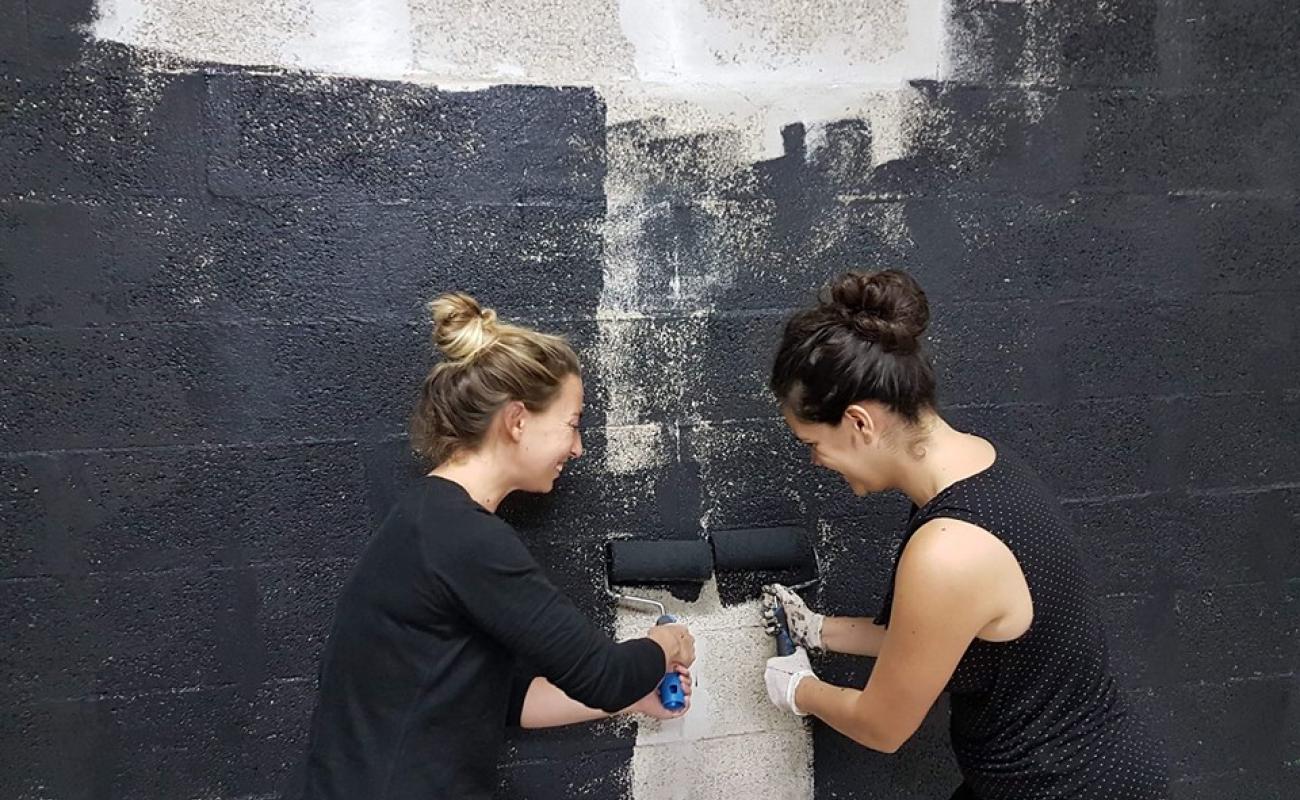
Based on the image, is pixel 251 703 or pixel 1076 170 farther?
pixel 1076 170

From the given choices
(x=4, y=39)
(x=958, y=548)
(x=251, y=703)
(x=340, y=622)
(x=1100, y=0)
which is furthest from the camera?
(x=1100, y=0)

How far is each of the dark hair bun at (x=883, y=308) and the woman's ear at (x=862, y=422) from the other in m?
0.10

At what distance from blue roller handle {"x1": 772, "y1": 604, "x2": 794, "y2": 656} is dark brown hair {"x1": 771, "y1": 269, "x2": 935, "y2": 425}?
0.61m

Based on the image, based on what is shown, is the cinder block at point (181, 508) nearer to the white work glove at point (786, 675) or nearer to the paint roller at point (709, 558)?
the paint roller at point (709, 558)

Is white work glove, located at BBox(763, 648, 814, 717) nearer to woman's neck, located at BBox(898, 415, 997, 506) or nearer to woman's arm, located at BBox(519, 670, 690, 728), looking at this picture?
woman's arm, located at BBox(519, 670, 690, 728)

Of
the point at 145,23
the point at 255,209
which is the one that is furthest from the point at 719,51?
the point at 145,23

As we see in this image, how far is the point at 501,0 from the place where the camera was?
1596mm

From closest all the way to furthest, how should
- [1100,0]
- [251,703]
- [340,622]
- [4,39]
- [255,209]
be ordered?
1. [340,622]
2. [4,39]
3. [255,209]
4. [251,703]
5. [1100,0]

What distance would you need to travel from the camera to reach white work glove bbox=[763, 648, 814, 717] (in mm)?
1684

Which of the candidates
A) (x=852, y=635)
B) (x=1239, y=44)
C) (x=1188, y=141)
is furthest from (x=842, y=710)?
(x=1239, y=44)

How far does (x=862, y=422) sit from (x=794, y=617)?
64cm

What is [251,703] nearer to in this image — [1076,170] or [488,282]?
[488,282]

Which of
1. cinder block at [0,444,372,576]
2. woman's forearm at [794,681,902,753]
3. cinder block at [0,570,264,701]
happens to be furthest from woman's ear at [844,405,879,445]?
cinder block at [0,570,264,701]

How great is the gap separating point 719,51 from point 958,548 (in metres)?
1.06
